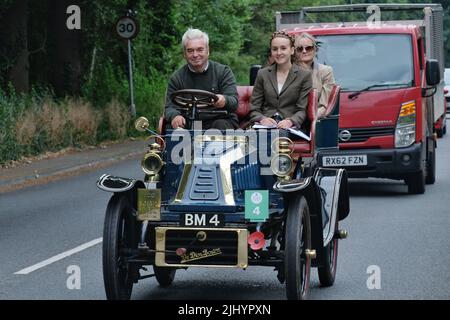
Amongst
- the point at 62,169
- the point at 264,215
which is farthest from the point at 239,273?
the point at 62,169

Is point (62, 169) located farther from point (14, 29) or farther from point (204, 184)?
point (204, 184)

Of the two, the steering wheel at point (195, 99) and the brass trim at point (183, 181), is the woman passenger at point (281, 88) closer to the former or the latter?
the steering wheel at point (195, 99)

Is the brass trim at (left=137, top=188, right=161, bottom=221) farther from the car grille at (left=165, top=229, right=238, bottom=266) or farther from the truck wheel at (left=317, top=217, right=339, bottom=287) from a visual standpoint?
the truck wheel at (left=317, top=217, right=339, bottom=287)

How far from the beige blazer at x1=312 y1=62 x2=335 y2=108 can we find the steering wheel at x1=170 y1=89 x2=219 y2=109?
2920 millimetres

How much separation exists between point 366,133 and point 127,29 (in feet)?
49.1

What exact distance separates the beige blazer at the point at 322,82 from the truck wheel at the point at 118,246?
390 centimetres

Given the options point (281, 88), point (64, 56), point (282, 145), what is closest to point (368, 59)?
point (281, 88)

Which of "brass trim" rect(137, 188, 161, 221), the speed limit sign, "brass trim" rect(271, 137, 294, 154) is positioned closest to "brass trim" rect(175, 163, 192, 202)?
"brass trim" rect(137, 188, 161, 221)

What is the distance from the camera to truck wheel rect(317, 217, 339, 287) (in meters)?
9.82

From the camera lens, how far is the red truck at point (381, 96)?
17906 mm

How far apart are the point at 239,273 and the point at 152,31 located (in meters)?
26.9

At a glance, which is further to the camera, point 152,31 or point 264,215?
point 152,31

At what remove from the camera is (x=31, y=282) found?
1048 centimetres

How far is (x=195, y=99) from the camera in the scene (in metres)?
9.67
